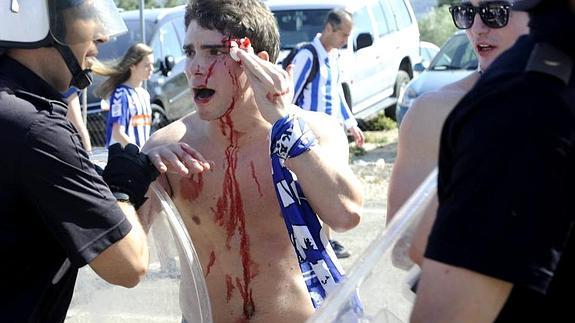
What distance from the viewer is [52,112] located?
7.81 feet

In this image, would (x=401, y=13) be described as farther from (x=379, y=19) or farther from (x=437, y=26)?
(x=437, y=26)

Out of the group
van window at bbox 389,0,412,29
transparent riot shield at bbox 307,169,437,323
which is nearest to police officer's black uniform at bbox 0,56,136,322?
transparent riot shield at bbox 307,169,437,323

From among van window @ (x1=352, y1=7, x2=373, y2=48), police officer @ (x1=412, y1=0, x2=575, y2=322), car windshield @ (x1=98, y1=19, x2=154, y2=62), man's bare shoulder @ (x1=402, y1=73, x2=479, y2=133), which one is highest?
police officer @ (x1=412, y1=0, x2=575, y2=322)

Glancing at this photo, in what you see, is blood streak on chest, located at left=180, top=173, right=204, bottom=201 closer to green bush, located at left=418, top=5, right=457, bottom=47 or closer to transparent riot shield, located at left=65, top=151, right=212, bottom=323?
transparent riot shield, located at left=65, top=151, right=212, bottom=323

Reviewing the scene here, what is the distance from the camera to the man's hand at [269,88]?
2932 millimetres

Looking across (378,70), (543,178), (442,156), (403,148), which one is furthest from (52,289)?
(378,70)

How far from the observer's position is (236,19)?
3.18 metres

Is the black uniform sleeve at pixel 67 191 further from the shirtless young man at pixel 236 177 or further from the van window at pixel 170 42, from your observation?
the van window at pixel 170 42

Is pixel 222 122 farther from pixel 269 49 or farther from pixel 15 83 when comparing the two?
pixel 15 83

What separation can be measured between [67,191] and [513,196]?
131 centimetres

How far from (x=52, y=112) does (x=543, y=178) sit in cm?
141

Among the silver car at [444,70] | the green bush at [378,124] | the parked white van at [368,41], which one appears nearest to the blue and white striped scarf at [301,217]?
the silver car at [444,70]

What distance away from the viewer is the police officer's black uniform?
7.54ft

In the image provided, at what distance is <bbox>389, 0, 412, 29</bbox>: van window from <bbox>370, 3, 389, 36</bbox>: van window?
20.4 inches
